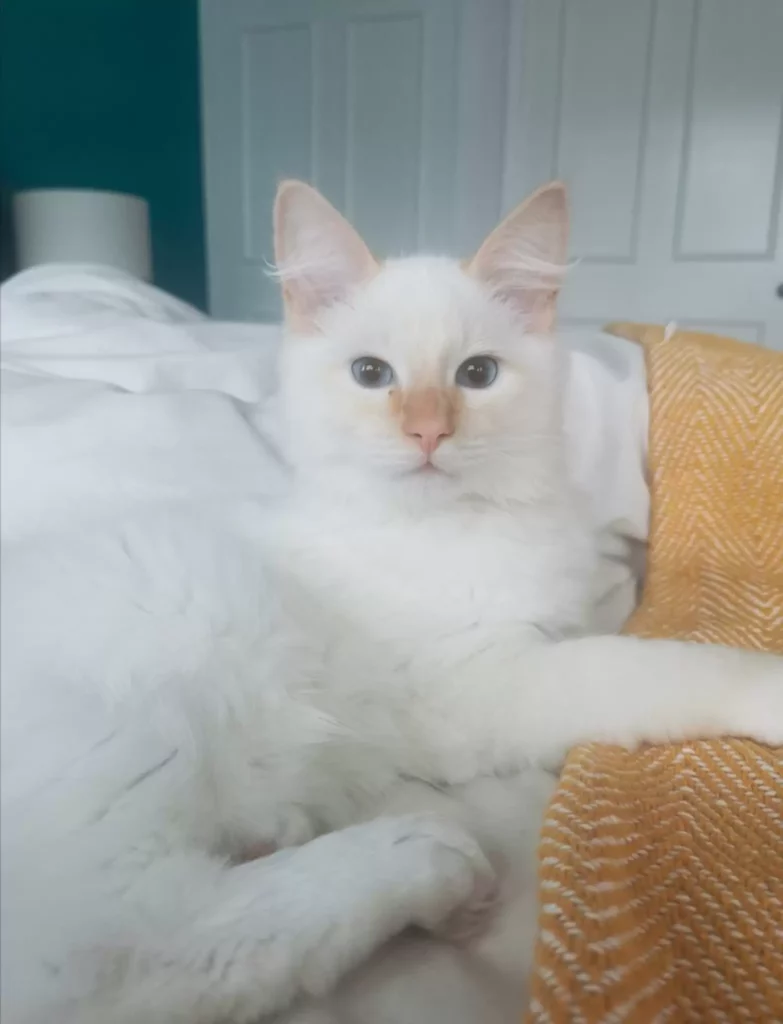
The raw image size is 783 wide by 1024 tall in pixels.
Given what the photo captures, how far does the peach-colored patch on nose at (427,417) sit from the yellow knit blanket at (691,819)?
0.34 m

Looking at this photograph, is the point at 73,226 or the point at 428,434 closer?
the point at 428,434

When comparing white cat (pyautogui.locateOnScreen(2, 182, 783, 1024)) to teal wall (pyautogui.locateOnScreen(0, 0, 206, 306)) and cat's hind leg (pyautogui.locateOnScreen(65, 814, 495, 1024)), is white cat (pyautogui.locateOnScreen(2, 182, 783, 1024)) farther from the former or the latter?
teal wall (pyautogui.locateOnScreen(0, 0, 206, 306))

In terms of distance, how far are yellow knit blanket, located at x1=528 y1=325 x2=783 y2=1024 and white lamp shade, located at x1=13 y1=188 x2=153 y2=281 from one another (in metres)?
2.52

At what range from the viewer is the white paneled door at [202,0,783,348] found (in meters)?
3.19

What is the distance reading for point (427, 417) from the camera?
83cm

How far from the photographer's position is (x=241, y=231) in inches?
158

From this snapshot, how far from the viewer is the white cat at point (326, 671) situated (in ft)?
1.88

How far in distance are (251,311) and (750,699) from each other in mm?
3699

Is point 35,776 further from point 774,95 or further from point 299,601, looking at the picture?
point 774,95

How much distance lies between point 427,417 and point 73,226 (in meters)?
2.57

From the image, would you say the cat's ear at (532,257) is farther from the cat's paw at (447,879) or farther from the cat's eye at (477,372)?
the cat's paw at (447,879)

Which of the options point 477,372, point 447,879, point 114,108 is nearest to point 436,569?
point 477,372

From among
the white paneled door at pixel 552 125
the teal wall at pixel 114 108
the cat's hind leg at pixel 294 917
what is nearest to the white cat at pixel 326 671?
the cat's hind leg at pixel 294 917

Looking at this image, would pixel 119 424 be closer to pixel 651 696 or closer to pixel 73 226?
pixel 651 696
